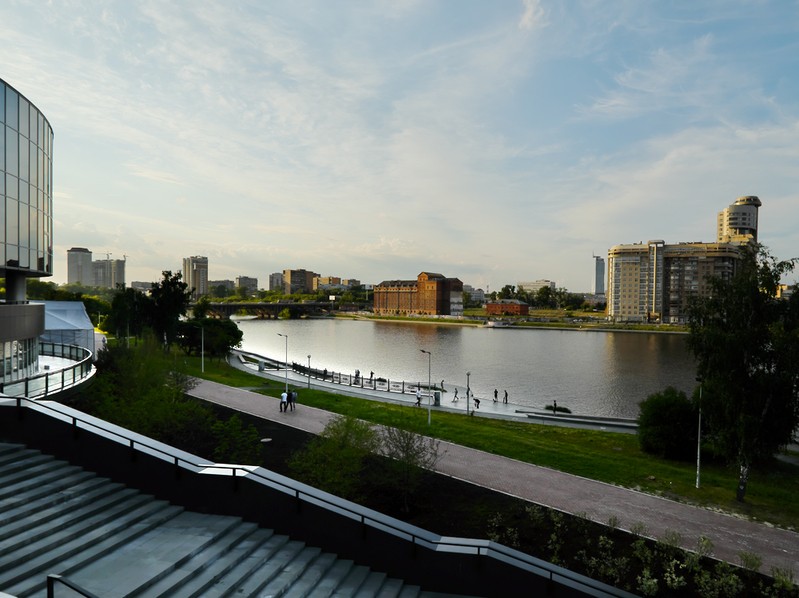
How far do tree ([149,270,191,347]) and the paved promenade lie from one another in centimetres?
3841

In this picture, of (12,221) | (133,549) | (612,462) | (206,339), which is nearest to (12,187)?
(12,221)

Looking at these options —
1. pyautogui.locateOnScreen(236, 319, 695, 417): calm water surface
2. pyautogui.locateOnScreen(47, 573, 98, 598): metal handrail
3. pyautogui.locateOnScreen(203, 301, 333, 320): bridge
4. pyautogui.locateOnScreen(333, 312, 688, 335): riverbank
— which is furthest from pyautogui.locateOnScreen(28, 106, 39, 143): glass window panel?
pyautogui.locateOnScreen(333, 312, 688, 335): riverbank

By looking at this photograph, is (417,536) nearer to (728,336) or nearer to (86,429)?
(86,429)

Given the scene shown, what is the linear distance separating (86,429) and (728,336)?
19732mm

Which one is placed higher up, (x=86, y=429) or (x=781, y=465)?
(x=86, y=429)

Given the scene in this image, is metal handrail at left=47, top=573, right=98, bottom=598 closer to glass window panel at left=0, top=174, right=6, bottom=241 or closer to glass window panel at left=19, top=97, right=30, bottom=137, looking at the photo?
glass window panel at left=0, top=174, right=6, bottom=241

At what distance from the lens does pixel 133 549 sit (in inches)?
359

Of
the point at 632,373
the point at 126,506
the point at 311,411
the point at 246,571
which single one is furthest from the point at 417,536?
the point at 632,373

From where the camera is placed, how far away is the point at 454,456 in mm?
21094

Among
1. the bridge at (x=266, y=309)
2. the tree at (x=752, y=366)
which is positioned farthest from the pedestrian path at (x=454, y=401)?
the bridge at (x=266, y=309)

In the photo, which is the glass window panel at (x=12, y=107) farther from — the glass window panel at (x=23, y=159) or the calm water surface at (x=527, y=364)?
the calm water surface at (x=527, y=364)

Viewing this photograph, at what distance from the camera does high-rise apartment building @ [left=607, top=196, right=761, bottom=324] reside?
164125mm

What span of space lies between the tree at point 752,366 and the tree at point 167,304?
4682 centimetres

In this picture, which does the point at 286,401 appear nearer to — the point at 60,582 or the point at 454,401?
the point at 454,401
